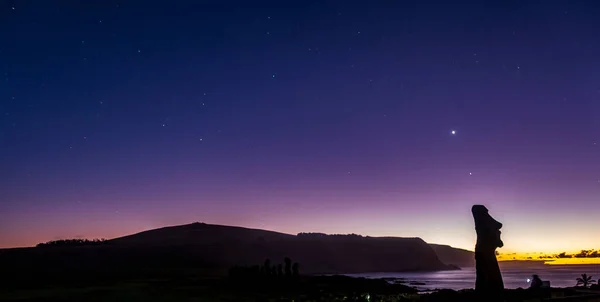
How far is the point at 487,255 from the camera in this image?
91.0 ft

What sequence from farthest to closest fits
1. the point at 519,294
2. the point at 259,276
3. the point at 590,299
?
the point at 259,276, the point at 519,294, the point at 590,299

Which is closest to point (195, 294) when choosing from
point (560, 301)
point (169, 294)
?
point (169, 294)

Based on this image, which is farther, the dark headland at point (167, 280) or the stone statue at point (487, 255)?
the dark headland at point (167, 280)

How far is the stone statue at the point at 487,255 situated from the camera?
2727cm

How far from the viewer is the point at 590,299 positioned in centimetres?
3042

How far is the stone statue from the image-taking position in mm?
27266

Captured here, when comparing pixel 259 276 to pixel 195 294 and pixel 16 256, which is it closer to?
pixel 195 294

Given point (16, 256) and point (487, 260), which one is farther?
point (16, 256)

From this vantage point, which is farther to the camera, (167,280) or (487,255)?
(167,280)

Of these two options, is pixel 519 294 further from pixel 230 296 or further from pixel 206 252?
pixel 206 252

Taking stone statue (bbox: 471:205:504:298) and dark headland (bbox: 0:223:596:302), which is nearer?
stone statue (bbox: 471:205:504:298)

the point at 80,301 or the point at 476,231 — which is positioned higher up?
the point at 476,231

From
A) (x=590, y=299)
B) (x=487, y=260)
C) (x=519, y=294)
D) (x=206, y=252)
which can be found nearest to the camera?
(x=487, y=260)

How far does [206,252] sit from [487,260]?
167 metres
